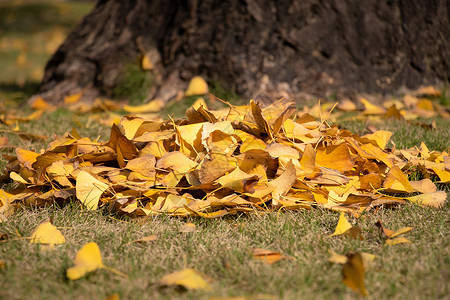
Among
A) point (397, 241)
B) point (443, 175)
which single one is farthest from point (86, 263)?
point (443, 175)

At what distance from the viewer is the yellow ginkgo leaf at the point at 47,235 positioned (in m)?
1.39

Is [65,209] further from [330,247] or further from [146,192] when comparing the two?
[330,247]

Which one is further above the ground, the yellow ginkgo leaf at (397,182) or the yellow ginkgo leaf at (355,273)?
the yellow ginkgo leaf at (355,273)

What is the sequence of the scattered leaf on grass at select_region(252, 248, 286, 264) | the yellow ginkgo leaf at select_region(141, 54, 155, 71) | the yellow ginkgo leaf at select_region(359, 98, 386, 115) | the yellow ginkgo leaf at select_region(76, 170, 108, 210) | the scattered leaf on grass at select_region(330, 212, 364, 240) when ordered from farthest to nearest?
the yellow ginkgo leaf at select_region(141, 54, 155, 71) → the yellow ginkgo leaf at select_region(359, 98, 386, 115) → the yellow ginkgo leaf at select_region(76, 170, 108, 210) → the scattered leaf on grass at select_region(330, 212, 364, 240) → the scattered leaf on grass at select_region(252, 248, 286, 264)

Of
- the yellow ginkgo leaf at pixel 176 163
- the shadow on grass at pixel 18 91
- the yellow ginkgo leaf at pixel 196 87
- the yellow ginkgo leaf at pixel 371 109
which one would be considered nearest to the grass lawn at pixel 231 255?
the yellow ginkgo leaf at pixel 176 163

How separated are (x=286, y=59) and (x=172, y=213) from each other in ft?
6.97

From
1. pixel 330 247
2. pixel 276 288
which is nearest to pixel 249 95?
pixel 330 247

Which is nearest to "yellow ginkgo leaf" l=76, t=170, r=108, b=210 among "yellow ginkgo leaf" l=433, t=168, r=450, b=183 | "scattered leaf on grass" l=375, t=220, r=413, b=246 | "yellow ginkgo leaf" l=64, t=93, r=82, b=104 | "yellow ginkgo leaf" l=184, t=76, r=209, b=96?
"scattered leaf on grass" l=375, t=220, r=413, b=246

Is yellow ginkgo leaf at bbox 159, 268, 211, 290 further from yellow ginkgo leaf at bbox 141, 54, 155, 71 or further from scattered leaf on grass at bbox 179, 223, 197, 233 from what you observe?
yellow ginkgo leaf at bbox 141, 54, 155, 71

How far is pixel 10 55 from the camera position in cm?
823

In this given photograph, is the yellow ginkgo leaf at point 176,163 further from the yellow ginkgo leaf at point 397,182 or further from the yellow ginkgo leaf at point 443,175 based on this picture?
the yellow ginkgo leaf at point 443,175

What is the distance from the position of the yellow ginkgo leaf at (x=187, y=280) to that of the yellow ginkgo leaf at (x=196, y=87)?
7.36 ft

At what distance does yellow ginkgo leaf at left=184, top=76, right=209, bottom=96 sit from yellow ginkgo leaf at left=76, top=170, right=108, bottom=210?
67.1 inches

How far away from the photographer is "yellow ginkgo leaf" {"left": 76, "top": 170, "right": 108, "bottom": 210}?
162 centimetres
